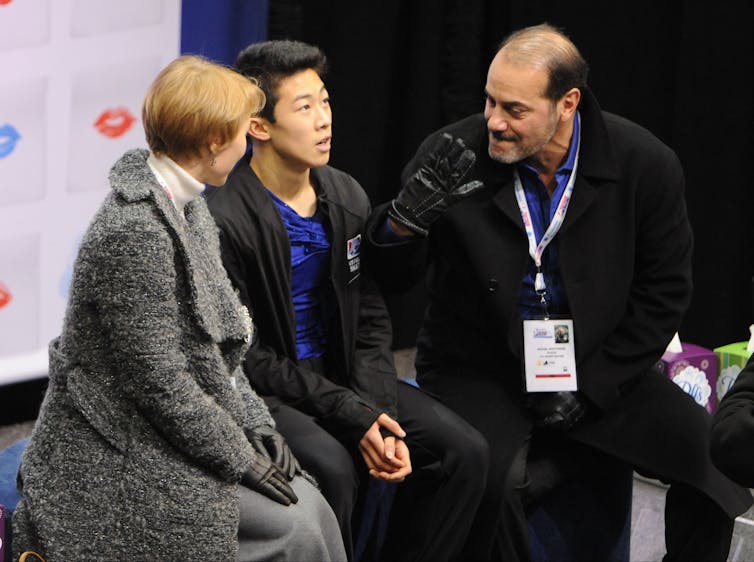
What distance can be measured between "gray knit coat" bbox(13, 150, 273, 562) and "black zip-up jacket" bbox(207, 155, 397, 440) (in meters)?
0.46

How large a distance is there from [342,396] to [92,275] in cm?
82

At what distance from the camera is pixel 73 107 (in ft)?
12.5

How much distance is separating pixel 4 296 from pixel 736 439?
243cm

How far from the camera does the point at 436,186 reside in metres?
2.90

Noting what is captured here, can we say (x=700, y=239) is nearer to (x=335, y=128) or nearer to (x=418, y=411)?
(x=335, y=128)

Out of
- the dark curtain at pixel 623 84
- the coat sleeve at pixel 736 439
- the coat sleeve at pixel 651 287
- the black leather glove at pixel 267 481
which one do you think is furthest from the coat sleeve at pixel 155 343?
the dark curtain at pixel 623 84

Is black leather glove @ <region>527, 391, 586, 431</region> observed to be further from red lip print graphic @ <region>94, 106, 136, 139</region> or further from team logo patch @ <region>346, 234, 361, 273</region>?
red lip print graphic @ <region>94, 106, 136, 139</region>

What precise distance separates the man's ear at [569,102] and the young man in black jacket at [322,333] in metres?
0.56

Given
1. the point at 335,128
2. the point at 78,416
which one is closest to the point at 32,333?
the point at 335,128

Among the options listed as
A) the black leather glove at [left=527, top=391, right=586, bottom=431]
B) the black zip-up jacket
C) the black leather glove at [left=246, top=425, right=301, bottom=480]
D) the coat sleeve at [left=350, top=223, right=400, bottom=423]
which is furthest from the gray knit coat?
the black leather glove at [left=527, top=391, right=586, bottom=431]

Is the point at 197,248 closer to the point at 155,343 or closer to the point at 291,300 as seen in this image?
the point at 155,343

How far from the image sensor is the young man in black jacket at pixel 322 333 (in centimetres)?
281

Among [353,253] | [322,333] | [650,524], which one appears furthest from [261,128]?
[650,524]

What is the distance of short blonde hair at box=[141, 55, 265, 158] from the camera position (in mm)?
2348
